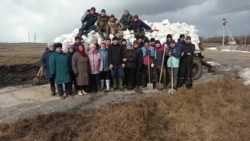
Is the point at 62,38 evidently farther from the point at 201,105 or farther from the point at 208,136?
the point at 208,136

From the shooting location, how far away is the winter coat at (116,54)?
12.5 metres

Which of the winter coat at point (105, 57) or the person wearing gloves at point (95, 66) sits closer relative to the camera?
the person wearing gloves at point (95, 66)

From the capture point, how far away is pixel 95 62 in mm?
12422

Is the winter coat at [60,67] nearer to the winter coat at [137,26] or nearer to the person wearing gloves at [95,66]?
the person wearing gloves at [95,66]

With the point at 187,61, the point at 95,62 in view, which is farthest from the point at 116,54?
the point at 187,61

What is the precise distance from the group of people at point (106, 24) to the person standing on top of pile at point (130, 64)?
2251 millimetres

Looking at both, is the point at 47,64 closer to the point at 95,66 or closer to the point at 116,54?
the point at 95,66

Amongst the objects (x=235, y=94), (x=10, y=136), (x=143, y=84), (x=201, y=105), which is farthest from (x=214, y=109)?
(x=10, y=136)

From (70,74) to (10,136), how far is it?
3.90m

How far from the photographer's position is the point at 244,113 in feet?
34.8

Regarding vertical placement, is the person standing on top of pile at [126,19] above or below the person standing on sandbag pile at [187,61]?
above

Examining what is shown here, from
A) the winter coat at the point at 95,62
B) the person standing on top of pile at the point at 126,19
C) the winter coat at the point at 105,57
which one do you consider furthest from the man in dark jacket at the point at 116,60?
the person standing on top of pile at the point at 126,19

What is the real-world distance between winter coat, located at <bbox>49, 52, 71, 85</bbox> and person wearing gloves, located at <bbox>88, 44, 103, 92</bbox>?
798mm

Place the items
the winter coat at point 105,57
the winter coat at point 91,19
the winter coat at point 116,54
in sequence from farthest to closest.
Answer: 1. the winter coat at point 91,19
2. the winter coat at point 105,57
3. the winter coat at point 116,54
